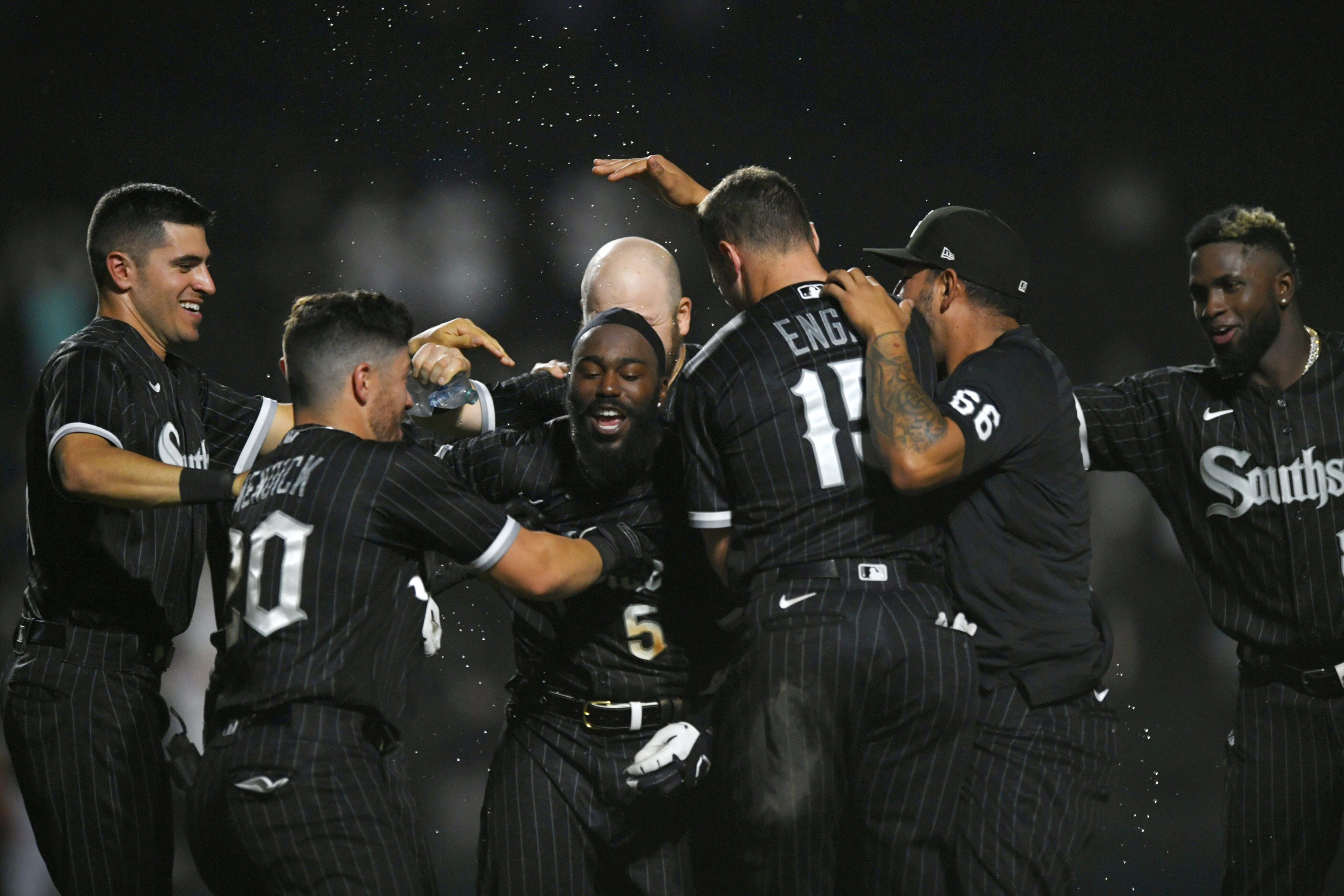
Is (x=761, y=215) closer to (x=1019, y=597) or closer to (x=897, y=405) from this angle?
(x=897, y=405)

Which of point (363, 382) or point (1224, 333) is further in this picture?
point (1224, 333)

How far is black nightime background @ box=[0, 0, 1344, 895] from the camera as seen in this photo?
5004mm

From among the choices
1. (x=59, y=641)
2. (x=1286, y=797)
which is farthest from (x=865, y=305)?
(x=59, y=641)

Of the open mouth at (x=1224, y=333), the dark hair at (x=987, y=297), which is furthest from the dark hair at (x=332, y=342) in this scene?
the open mouth at (x=1224, y=333)

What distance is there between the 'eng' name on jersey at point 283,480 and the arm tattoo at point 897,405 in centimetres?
113

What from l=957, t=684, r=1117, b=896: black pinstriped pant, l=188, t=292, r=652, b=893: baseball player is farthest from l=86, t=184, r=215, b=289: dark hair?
l=957, t=684, r=1117, b=896: black pinstriped pant

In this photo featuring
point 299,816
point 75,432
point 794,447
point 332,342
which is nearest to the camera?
point 299,816

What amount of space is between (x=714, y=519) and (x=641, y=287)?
1.14m

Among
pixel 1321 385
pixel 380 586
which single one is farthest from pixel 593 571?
pixel 1321 385

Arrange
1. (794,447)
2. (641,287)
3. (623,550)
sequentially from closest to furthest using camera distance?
(794,447) → (623,550) → (641,287)

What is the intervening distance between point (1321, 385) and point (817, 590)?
67.5 inches

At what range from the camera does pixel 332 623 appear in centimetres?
220

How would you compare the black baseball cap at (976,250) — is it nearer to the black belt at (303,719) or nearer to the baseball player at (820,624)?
the baseball player at (820,624)

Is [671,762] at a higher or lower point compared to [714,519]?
lower
